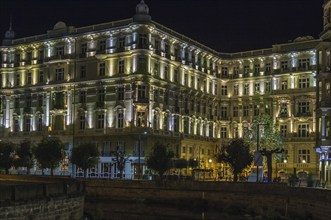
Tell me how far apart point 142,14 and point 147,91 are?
38.9 feet

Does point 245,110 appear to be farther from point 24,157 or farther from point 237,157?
point 24,157

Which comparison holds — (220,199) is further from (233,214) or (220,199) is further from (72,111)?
(72,111)

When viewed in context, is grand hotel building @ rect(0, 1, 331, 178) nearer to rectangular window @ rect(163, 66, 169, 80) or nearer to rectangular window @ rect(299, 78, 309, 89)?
rectangular window @ rect(299, 78, 309, 89)

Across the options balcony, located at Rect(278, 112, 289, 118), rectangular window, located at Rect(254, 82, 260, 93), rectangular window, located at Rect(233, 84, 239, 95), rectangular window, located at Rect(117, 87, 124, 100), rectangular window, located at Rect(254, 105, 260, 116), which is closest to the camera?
rectangular window, located at Rect(117, 87, 124, 100)

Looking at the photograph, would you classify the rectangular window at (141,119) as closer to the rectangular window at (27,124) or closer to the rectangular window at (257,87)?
the rectangular window at (27,124)

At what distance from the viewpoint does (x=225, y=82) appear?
375 feet

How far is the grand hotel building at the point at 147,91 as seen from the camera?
90.0m

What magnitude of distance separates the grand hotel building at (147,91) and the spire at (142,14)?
0.17m

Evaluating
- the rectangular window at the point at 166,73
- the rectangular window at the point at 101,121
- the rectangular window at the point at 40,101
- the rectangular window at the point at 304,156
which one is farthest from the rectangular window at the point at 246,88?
the rectangular window at the point at 40,101

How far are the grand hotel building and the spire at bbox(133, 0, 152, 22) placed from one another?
17 centimetres

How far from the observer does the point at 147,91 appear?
89.2 meters

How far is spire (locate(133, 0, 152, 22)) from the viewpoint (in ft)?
295

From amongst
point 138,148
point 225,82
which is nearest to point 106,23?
point 138,148

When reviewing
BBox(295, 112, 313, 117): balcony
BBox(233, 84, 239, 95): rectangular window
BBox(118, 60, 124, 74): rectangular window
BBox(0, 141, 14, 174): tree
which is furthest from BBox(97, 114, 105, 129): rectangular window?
BBox(295, 112, 313, 117): balcony
